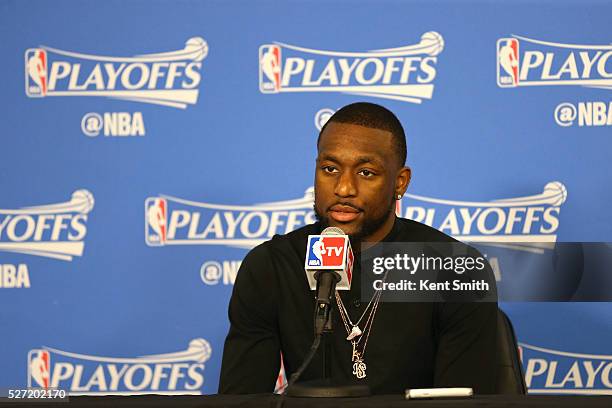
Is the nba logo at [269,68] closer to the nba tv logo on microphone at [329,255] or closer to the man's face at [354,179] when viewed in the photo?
the man's face at [354,179]

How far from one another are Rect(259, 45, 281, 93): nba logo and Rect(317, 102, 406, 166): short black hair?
0.94m

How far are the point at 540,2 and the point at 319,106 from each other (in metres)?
1.00

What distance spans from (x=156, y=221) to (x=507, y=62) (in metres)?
1.59

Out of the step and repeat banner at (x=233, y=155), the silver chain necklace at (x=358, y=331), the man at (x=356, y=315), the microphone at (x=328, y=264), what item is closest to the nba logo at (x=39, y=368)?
the step and repeat banner at (x=233, y=155)

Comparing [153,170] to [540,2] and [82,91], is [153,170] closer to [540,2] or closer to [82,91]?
[82,91]

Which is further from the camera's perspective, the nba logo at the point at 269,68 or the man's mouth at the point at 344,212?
the nba logo at the point at 269,68

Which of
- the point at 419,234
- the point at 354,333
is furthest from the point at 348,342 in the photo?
the point at 419,234

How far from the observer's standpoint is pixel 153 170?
11.6 feet

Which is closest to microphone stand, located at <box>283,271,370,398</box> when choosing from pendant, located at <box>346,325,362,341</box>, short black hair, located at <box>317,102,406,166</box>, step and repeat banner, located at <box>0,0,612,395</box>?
pendant, located at <box>346,325,362,341</box>

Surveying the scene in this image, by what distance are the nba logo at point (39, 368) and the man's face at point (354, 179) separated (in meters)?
1.63

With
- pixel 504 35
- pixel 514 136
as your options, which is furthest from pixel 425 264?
pixel 504 35

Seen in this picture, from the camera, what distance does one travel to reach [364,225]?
2531mm

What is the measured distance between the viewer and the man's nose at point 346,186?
2486 millimetres
